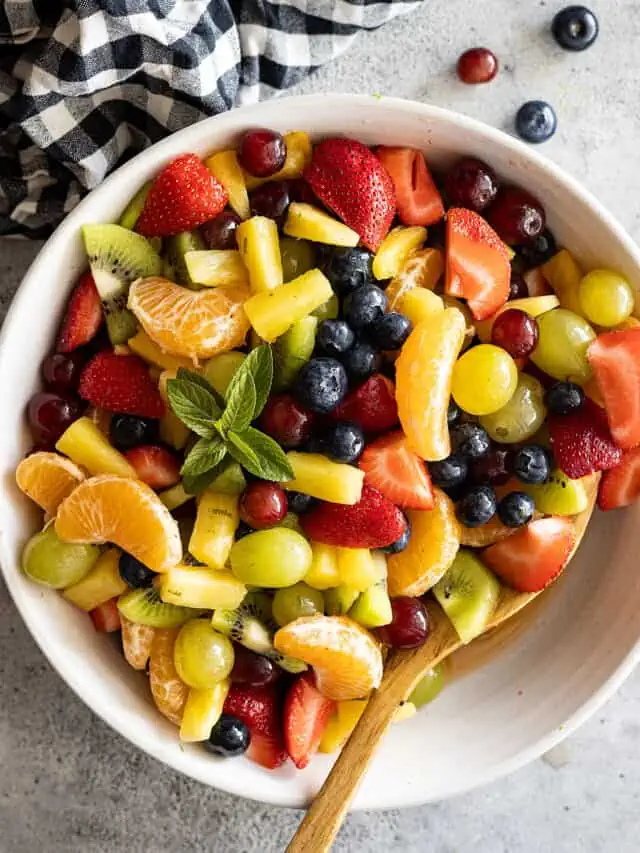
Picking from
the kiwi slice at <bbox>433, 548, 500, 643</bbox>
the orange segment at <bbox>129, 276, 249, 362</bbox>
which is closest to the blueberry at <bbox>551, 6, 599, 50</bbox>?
the orange segment at <bbox>129, 276, 249, 362</bbox>

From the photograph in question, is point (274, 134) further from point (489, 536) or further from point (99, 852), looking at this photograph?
point (99, 852)

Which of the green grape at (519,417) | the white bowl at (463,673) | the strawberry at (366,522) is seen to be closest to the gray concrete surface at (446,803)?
the white bowl at (463,673)

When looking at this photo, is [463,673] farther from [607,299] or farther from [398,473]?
[607,299]

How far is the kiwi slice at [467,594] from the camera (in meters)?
1.36

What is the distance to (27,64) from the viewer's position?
4.66 ft

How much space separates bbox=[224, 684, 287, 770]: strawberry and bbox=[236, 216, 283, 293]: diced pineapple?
0.54m

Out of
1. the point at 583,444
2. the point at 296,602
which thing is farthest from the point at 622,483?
the point at 296,602

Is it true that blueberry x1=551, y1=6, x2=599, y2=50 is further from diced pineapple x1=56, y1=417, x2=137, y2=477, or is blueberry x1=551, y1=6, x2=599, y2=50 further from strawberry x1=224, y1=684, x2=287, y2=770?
strawberry x1=224, y1=684, x2=287, y2=770

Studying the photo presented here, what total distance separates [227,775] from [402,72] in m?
1.07

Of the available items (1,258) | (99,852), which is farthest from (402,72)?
(99,852)

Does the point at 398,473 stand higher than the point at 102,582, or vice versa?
→ the point at 398,473

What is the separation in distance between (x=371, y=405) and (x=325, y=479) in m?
0.11

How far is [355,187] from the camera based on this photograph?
1.29m

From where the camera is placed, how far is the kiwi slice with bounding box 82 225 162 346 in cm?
131
